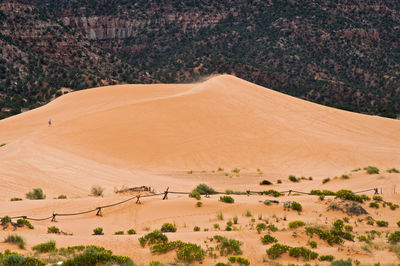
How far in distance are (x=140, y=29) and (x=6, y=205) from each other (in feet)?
333

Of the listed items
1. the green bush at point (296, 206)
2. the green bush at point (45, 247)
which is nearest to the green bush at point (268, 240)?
the green bush at point (296, 206)

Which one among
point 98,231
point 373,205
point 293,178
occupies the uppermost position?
point 293,178

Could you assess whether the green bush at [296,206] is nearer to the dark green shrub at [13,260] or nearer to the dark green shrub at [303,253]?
the dark green shrub at [303,253]

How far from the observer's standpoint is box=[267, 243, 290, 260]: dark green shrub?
8.61m

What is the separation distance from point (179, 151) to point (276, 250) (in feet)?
60.9

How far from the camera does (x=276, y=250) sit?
28.4 ft

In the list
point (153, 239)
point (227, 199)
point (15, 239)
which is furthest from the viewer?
point (227, 199)

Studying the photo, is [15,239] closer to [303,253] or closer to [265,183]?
[303,253]

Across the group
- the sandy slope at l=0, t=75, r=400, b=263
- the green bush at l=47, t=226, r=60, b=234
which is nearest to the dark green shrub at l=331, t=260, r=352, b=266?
the sandy slope at l=0, t=75, r=400, b=263

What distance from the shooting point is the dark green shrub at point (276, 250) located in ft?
28.2

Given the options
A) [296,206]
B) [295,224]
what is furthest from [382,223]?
[295,224]

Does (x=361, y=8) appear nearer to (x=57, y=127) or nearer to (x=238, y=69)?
(x=238, y=69)

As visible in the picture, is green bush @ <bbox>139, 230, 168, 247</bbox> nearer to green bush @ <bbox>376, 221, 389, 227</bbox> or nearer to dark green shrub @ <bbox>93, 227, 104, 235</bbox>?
dark green shrub @ <bbox>93, 227, 104, 235</bbox>

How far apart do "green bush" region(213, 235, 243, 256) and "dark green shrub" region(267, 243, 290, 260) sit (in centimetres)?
64
